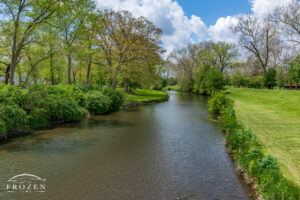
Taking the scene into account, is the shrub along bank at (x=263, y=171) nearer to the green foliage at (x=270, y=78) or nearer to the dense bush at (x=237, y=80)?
the green foliage at (x=270, y=78)

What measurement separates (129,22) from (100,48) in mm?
6079

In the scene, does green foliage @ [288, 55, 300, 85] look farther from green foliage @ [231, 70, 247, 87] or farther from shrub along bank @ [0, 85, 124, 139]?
shrub along bank @ [0, 85, 124, 139]

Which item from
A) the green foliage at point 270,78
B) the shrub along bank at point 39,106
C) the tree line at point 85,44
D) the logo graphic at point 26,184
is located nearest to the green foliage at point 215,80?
the green foliage at point 270,78

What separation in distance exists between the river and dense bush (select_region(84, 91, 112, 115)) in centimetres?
730

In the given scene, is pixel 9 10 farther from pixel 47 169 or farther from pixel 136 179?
pixel 136 179

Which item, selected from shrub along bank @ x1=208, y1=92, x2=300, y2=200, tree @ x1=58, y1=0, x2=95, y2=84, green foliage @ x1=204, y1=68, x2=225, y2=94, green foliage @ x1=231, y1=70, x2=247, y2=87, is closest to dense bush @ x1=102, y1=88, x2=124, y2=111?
tree @ x1=58, y1=0, x2=95, y2=84

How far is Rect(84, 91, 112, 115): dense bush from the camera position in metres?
22.7

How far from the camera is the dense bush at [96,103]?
2269 cm

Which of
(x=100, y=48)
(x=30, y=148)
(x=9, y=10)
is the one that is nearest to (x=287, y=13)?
(x=100, y=48)

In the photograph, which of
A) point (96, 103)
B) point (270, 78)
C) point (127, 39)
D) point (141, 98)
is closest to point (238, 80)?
point (270, 78)

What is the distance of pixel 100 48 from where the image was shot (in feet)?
109

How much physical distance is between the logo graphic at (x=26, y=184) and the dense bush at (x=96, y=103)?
579 inches

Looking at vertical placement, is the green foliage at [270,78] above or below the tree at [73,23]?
below

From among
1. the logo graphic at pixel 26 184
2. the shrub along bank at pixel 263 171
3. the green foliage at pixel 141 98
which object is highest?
the green foliage at pixel 141 98
